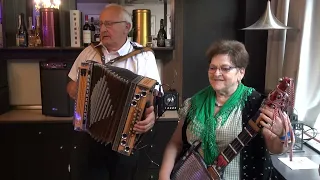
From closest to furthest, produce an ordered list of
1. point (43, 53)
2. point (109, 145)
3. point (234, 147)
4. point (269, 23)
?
1. point (234, 147)
2. point (109, 145)
3. point (269, 23)
4. point (43, 53)

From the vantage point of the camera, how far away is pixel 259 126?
132 cm

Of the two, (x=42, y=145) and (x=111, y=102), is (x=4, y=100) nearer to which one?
(x=42, y=145)

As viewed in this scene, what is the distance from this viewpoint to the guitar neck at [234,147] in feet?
4.41

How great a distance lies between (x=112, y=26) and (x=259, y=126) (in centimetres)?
93

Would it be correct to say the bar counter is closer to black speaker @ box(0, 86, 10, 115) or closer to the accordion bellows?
black speaker @ box(0, 86, 10, 115)

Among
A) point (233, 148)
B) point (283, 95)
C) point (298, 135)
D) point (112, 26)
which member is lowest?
point (298, 135)

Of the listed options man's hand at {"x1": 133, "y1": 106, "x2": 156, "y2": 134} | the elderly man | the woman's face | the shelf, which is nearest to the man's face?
the elderly man

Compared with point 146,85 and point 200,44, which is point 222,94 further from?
point 200,44

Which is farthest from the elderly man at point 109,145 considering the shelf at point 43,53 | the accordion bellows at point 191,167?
the shelf at point 43,53

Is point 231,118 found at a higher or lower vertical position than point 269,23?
lower

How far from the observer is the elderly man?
1869 mm

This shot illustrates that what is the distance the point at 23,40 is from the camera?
2.79m

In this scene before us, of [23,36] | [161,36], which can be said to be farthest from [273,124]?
[23,36]

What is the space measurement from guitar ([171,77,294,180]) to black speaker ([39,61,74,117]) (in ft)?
4.43
